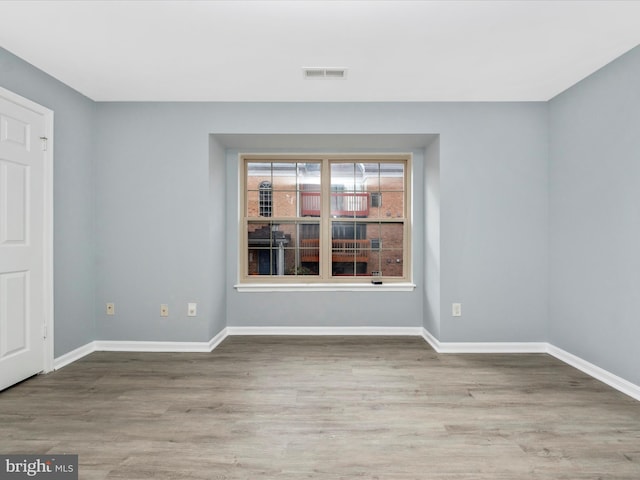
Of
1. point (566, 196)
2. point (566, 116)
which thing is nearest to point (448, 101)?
point (566, 116)

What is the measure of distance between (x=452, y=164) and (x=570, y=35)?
4.80ft

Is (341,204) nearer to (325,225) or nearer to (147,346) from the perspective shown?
(325,225)

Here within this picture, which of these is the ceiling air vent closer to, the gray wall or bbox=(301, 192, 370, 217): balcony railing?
the gray wall

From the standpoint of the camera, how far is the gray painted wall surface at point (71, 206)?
3326mm

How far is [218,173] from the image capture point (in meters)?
4.21

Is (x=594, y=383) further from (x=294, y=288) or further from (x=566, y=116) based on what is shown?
(x=294, y=288)

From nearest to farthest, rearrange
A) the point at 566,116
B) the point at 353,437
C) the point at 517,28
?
the point at 353,437 < the point at 517,28 < the point at 566,116

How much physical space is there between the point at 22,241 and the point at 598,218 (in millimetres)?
4702

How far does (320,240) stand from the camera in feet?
15.3

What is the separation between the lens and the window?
4.66 m

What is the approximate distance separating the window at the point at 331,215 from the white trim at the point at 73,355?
70.9 inches

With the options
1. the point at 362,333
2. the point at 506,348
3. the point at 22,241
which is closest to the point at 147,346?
the point at 22,241

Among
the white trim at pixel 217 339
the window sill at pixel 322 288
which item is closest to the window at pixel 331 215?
the window sill at pixel 322 288

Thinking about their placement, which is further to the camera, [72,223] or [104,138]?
[104,138]
